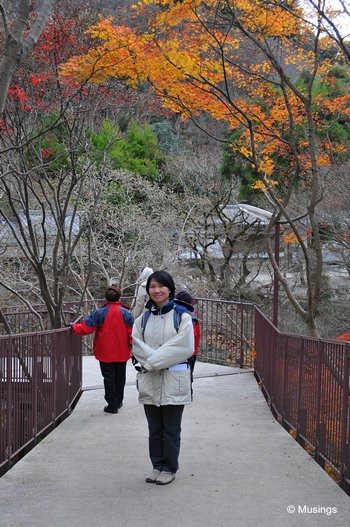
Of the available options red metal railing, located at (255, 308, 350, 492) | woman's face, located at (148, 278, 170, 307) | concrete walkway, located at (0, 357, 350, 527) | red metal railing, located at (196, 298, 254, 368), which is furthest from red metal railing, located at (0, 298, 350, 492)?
red metal railing, located at (196, 298, 254, 368)

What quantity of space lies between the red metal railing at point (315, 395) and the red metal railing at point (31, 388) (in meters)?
2.64

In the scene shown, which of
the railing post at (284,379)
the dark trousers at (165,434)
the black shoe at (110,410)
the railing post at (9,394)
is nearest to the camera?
the dark trousers at (165,434)

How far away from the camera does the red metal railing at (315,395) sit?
5.02 metres

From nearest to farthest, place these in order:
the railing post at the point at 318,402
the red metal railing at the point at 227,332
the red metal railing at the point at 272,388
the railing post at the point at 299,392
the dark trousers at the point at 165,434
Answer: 1. the dark trousers at the point at 165,434
2. the red metal railing at the point at 272,388
3. the railing post at the point at 318,402
4. the railing post at the point at 299,392
5. the red metal railing at the point at 227,332

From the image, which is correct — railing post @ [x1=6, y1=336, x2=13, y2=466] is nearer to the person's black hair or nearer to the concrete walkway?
the concrete walkway

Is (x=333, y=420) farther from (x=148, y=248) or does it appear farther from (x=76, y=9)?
(x=148, y=248)

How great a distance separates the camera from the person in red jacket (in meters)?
8.27

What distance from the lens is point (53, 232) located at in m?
20.6

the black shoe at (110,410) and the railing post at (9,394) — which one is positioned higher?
the railing post at (9,394)

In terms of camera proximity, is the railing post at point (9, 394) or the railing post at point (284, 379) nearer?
the railing post at point (9, 394)

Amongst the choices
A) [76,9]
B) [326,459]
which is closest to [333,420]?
[326,459]

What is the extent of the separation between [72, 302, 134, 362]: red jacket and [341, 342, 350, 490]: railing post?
3.75 m

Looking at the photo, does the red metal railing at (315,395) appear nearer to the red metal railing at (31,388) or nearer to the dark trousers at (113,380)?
the dark trousers at (113,380)

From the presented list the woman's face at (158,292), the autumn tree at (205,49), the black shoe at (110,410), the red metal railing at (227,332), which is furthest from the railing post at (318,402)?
the red metal railing at (227,332)
